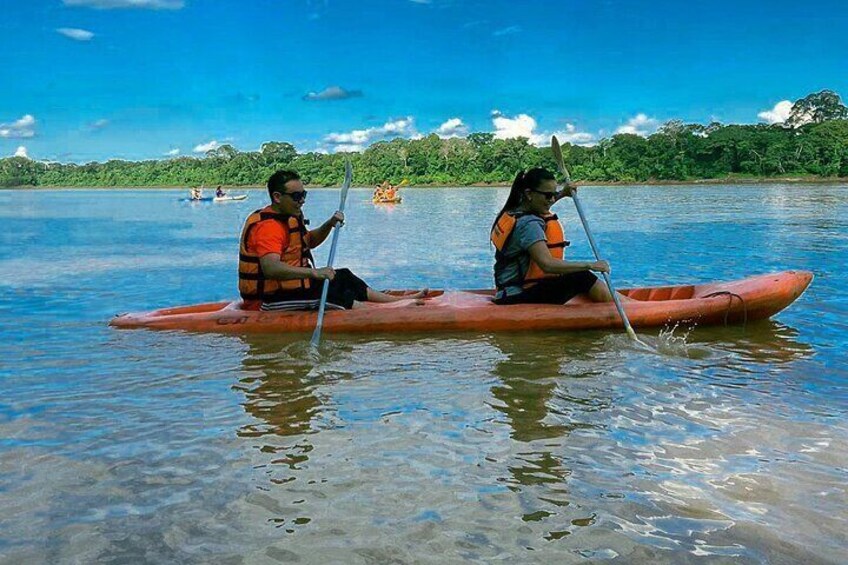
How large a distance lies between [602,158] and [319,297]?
7463 cm

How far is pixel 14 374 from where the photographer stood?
5723 mm

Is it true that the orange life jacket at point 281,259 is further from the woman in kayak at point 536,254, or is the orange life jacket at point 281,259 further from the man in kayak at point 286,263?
the woman in kayak at point 536,254

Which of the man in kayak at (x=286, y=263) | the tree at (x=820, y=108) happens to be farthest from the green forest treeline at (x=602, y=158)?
the man in kayak at (x=286, y=263)

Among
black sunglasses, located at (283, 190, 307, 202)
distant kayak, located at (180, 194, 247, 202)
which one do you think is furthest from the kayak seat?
distant kayak, located at (180, 194, 247, 202)

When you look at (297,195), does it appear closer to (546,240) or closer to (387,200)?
(546,240)

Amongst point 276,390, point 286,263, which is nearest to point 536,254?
point 286,263

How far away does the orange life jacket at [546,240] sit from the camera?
669cm

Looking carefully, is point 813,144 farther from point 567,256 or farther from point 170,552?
point 170,552

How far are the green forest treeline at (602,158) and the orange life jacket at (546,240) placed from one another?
53.7 metres

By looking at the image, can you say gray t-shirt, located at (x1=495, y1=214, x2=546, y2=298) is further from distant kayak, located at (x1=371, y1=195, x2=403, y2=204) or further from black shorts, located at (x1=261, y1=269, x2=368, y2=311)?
distant kayak, located at (x1=371, y1=195, x2=403, y2=204)

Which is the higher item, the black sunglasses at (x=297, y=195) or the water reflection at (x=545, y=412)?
the black sunglasses at (x=297, y=195)

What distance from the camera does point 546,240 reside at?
21.8 ft

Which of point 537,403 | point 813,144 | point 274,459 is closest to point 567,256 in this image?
point 537,403

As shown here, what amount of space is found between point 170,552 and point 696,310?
5.22 meters
